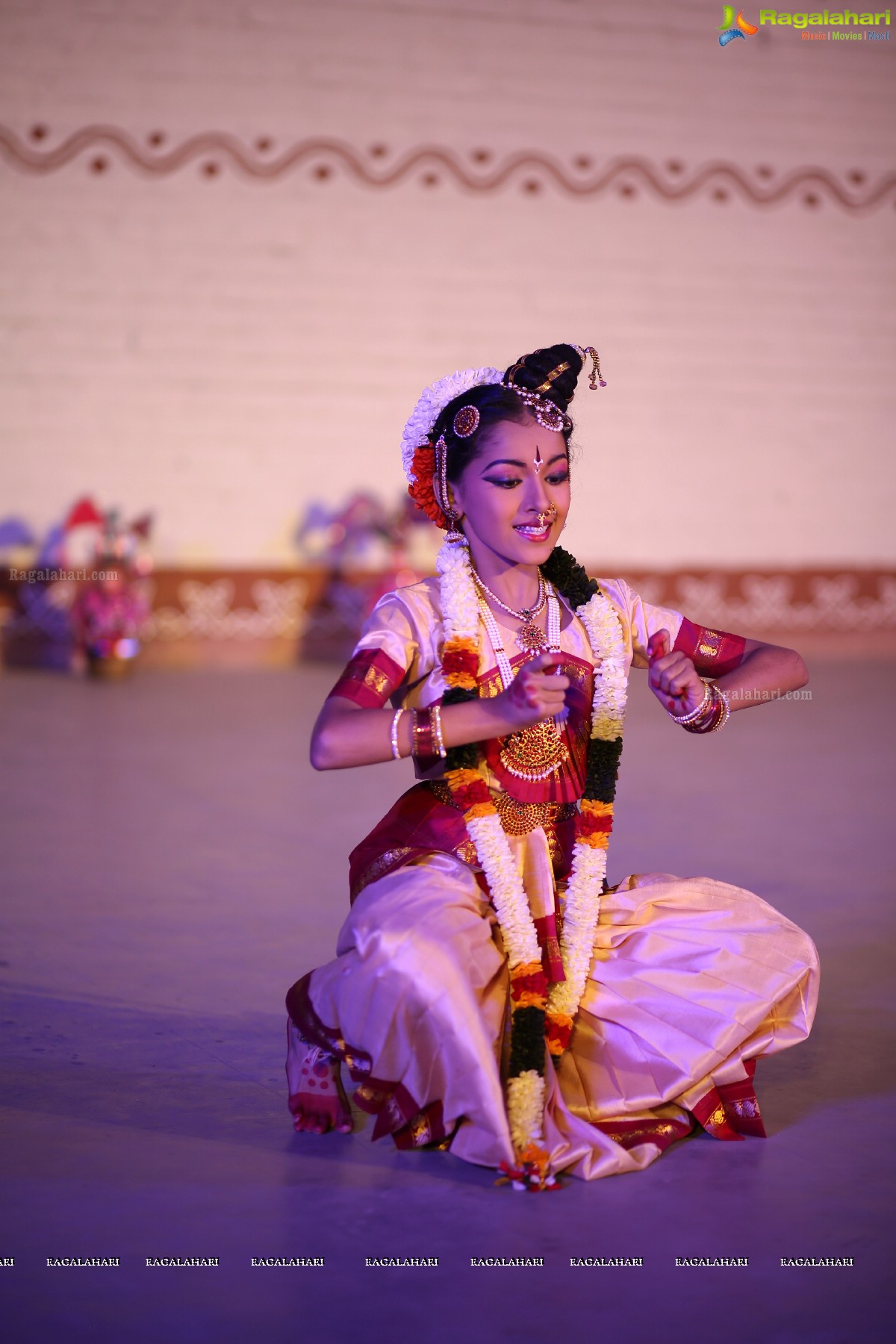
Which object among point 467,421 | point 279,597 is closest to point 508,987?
point 467,421

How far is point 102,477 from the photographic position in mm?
9234

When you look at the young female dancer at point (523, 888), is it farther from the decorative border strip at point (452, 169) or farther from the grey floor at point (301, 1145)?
the decorative border strip at point (452, 169)

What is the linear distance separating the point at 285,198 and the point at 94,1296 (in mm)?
8274

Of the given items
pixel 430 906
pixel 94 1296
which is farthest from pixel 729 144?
pixel 94 1296

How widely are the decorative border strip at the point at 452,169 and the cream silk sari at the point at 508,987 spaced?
715cm

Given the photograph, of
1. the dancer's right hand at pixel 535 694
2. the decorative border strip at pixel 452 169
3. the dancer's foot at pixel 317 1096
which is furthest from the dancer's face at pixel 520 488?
the decorative border strip at pixel 452 169

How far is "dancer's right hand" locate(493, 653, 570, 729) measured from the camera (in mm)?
2361

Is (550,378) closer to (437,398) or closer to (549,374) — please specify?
(549,374)

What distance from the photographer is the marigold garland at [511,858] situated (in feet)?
7.86

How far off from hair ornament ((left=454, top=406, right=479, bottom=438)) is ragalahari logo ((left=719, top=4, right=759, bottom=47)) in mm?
8158

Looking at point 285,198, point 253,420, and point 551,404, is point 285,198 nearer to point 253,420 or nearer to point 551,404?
point 253,420

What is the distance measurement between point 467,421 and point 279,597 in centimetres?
698

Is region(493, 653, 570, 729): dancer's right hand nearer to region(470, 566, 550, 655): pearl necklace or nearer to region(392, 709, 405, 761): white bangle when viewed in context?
region(392, 709, 405, 761): white bangle

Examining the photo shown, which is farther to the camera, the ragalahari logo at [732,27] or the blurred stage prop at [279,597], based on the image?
the ragalahari logo at [732,27]
